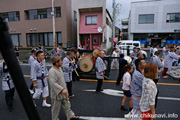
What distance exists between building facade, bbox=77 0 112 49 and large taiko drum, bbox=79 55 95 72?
11.7 metres

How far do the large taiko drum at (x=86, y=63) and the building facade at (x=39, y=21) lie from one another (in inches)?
514

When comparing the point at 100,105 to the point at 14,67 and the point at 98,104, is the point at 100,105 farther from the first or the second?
the point at 14,67

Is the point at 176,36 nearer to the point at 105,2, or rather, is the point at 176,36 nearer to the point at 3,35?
the point at 105,2

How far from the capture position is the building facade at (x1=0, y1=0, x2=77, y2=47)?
19984mm

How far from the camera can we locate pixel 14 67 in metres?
0.82

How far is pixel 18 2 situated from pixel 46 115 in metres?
23.4

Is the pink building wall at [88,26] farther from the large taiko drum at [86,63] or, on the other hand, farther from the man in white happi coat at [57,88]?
the man in white happi coat at [57,88]

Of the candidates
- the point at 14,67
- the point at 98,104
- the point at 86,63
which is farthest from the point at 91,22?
the point at 14,67

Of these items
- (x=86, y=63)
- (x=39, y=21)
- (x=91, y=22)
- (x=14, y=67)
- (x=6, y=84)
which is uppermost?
(x=39, y=21)

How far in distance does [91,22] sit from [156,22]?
17055mm

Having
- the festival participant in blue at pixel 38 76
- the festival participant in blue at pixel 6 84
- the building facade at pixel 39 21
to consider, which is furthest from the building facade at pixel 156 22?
the festival participant in blue at pixel 6 84

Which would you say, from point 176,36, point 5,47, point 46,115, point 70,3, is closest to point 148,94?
point 5,47

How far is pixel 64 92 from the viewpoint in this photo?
2.89m

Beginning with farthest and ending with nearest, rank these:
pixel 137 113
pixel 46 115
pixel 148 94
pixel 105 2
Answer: pixel 105 2 < pixel 46 115 < pixel 137 113 < pixel 148 94
